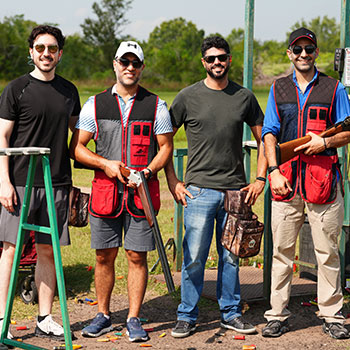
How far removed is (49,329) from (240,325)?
4.73 ft

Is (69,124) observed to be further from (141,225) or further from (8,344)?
(8,344)

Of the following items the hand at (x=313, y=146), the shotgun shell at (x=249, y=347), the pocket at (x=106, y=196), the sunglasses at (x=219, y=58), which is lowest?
the shotgun shell at (x=249, y=347)

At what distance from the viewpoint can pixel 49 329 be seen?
15.8 ft

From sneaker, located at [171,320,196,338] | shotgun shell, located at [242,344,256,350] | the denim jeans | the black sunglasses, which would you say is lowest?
shotgun shell, located at [242,344,256,350]

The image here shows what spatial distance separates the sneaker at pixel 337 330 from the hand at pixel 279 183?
1080mm

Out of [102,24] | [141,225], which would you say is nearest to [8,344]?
[141,225]

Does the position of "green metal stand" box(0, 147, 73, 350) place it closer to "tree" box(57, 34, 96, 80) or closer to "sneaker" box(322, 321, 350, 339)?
"sneaker" box(322, 321, 350, 339)

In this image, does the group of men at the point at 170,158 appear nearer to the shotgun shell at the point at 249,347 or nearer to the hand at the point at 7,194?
the hand at the point at 7,194

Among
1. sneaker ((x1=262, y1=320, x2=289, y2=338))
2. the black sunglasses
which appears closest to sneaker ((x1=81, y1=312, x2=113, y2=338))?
sneaker ((x1=262, y1=320, x2=289, y2=338))

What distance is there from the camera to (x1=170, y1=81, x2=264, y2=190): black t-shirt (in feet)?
15.5

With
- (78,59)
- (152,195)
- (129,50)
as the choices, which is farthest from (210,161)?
(78,59)

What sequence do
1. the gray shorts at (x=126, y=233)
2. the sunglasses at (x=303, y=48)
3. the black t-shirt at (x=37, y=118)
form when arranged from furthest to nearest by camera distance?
the gray shorts at (x=126, y=233), the sunglasses at (x=303, y=48), the black t-shirt at (x=37, y=118)

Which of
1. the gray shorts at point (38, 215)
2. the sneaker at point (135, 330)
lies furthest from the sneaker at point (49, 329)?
the gray shorts at point (38, 215)

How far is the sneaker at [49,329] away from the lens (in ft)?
15.8
